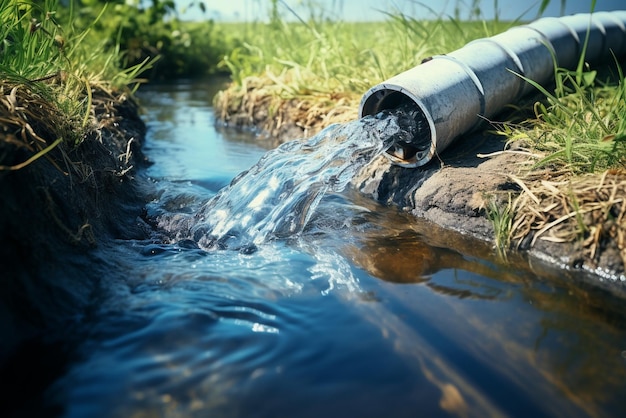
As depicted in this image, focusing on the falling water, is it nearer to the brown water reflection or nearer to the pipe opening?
the pipe opening

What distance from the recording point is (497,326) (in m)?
2.31

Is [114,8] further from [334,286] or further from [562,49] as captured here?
[334,286]

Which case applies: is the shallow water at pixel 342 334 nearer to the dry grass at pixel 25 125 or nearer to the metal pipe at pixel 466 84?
the dry grass at pixel 25 125

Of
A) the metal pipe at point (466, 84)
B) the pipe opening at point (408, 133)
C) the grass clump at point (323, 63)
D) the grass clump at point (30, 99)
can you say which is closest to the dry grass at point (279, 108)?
the grass clump at point (323, 63)

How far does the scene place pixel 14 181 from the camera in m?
2.19

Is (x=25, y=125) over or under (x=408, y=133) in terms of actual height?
over

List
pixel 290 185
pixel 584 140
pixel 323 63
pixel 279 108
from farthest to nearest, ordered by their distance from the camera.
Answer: pixel 279 108
pixel 323 63
pixel 290 185
pixel 584 140

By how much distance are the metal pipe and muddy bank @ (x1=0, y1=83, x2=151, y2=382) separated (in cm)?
171

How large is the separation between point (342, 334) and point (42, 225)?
4.07ft

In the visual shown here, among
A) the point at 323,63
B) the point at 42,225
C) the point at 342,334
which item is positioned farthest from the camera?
the point at 323,63

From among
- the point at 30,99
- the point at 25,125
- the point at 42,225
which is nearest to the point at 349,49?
the point at 30,99

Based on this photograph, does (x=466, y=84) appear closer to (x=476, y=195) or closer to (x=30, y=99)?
(x=476, y=195)

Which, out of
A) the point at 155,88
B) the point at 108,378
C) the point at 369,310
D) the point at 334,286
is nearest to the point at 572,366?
the point at 369,310

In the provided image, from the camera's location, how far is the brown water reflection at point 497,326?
6.34 ft
